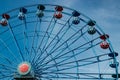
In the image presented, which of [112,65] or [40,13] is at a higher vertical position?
[40,13]

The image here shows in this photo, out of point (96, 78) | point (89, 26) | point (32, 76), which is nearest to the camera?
point (32, 76)

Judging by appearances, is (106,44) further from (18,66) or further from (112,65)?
(18,66)

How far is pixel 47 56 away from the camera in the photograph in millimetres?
22375

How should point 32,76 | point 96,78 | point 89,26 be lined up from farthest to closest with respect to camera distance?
1. point 89,26
2. point 96,78
3. point 32,76

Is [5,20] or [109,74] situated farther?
[5,20]

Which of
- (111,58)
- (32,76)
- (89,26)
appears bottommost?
(32,76)

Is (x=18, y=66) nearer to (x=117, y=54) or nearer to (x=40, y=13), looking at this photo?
(x=40, y=13)

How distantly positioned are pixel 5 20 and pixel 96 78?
8029 mm

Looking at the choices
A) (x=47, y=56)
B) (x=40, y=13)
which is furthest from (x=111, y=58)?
(x=40, y=13)

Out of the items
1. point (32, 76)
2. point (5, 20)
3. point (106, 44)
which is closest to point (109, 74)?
point (106, 44)

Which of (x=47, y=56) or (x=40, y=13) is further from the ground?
(x=40, y=13)

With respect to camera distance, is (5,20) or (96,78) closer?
(96,78)

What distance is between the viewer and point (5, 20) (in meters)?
24.3

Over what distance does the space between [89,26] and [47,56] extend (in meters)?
3.71
